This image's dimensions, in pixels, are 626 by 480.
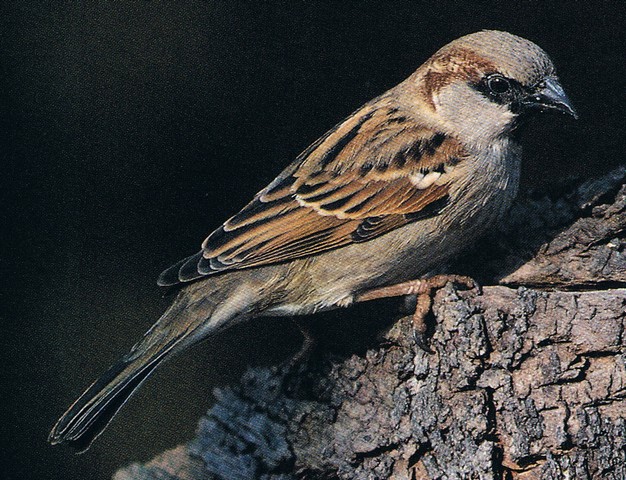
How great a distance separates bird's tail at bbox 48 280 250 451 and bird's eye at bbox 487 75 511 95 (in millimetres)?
910

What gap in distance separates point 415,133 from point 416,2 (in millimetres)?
498

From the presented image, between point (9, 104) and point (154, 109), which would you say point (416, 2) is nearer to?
point (154, 109)

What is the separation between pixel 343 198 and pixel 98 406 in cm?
83

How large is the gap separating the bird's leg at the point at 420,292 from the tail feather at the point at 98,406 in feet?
2.07

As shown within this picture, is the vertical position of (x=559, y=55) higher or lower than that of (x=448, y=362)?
higher

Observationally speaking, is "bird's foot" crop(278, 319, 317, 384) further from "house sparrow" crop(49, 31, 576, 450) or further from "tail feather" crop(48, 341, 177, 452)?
"tail feather" crop(48, 341, 177, 452)

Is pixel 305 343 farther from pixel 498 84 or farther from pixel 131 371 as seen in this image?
pixel 498 84

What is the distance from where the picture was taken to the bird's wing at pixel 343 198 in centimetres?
241

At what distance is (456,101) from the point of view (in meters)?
2.52

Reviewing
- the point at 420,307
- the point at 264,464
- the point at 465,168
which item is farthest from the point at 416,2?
the point at 264,464

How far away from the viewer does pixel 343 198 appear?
8.10ft

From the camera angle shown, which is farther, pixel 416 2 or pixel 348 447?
pixel 416 2

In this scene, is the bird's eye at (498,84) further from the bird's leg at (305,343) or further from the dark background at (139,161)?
the bird's leg at (305,343)

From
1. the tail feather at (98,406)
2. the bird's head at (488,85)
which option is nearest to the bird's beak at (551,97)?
the bird's head at (488,85)
